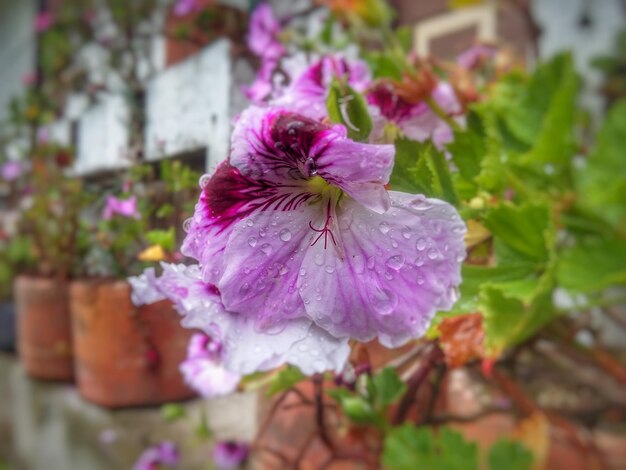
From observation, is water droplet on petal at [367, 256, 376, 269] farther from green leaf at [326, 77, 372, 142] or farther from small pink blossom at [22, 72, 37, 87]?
small pink blossom at [22, 72, 37, 87]

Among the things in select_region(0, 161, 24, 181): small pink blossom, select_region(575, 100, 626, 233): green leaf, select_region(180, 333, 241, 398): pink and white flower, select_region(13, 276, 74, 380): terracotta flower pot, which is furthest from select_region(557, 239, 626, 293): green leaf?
select_region(0, 161, 24, 181): small pink blossom

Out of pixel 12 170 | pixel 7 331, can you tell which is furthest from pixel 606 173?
pixel 7 331

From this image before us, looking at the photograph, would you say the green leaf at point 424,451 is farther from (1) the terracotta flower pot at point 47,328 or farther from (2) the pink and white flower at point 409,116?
(1) the terracotta flower pot at point 47,328

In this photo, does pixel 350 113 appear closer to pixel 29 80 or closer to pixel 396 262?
pixel 396 262

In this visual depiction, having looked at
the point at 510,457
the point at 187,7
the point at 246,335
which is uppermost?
the point at 187,7

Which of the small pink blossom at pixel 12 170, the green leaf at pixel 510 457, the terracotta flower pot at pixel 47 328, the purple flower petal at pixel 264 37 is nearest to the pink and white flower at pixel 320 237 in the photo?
the purple flower petal at pixel 264 37
